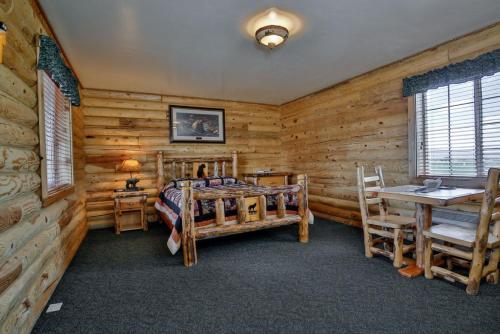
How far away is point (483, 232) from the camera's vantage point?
6.84 feet

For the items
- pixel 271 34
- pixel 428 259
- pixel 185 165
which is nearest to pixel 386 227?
pixel 428 259

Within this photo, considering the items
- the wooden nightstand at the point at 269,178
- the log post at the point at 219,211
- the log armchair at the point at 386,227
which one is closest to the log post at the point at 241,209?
the log post at the point at 219,211

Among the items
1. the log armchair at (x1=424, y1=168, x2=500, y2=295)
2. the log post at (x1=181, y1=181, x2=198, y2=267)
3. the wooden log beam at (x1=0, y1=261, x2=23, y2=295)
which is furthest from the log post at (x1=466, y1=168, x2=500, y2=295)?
the wooden log beam at (x1=0, y1=261, x2=23, y2=295)

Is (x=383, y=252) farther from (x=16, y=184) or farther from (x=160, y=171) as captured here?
(x=160, y=171)

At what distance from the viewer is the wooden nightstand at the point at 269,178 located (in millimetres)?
5361

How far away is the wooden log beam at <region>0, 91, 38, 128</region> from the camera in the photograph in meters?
1.57

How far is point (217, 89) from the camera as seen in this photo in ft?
16.2

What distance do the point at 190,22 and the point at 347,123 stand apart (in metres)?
3.05

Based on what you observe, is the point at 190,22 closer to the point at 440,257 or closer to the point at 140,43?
the point at 140,43

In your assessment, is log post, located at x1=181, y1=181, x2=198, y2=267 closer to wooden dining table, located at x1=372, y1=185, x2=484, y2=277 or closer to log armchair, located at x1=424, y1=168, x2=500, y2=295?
wooden dining table, located at x1=372, y1=185, x2=484, y2=277

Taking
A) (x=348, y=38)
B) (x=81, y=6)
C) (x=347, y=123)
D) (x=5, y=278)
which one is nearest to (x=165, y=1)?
(x=81, y=6)

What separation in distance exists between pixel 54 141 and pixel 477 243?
4.07 metres

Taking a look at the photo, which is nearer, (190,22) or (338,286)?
(338,286)

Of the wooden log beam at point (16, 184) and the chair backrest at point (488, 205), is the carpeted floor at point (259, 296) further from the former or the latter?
the wooden log beam at point (16, 184)
